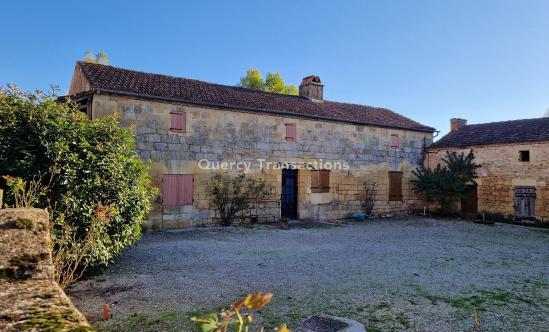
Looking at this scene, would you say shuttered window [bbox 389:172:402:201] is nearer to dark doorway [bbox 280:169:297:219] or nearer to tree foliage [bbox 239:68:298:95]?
dark doorway [bbox 280:169:297:219]

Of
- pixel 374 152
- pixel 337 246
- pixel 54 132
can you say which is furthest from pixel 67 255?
pixel 374 152

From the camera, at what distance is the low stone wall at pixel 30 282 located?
4.39 feet

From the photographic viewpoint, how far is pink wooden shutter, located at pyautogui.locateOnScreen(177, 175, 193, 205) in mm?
11477

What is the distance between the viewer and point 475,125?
17609 millimetres

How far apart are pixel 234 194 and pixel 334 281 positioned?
701 centimetres

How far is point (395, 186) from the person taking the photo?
16.3 meters

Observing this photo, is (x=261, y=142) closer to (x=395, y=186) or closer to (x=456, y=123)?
(x=395, y=186)

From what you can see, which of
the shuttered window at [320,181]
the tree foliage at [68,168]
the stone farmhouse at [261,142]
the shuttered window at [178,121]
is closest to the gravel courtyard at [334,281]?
A: the tree foliage at [68,168]

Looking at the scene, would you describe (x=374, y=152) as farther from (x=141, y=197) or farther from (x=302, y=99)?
(x=141, y=197)

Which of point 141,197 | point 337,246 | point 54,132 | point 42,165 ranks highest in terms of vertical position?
point 54,132

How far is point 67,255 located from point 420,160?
52.6ft


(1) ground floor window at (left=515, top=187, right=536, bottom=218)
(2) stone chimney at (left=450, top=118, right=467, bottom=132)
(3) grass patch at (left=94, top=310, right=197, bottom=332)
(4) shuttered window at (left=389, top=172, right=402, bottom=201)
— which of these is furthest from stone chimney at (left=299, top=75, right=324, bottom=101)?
(3) grass patch at (left=94, top=310, right=197, bottom=332)

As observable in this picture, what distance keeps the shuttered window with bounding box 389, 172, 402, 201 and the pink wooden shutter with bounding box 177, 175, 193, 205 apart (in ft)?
30.5

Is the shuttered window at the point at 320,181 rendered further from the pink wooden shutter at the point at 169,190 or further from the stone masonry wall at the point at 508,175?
the stone masonry wall at the point at 508,175
